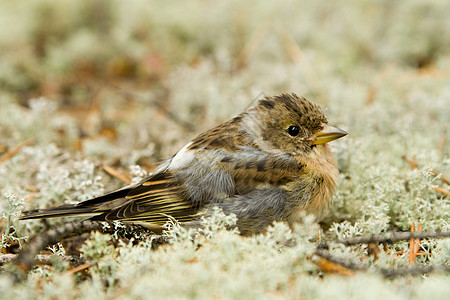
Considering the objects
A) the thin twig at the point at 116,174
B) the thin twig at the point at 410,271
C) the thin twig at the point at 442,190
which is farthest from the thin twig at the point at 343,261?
the thin twig at the point at 116,174

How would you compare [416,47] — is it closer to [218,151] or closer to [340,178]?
[340,178]

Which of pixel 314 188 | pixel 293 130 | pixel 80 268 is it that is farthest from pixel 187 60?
pixel 80 268

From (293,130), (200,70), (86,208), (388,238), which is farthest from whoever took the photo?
(200,70)

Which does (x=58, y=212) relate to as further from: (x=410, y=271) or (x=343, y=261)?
(x=410, y=271)

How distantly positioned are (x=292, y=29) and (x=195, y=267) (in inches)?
200

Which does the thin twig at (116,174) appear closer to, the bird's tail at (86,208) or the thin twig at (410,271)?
the bird's tail at (86,208)

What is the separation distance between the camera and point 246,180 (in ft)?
9.82

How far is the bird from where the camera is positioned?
9.56 ft

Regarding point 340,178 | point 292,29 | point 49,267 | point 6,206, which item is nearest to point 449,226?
point 340,178

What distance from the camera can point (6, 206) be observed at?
122 inches

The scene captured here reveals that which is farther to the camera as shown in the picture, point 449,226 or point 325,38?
point 325,38

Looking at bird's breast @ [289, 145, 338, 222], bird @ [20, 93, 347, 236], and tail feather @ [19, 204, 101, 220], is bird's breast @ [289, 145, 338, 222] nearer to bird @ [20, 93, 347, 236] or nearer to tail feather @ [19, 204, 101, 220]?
bird @ [20, 93, 347, 236]

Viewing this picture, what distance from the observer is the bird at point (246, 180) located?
2914mm

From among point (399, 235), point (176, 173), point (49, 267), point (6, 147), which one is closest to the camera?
point (399, 235)
